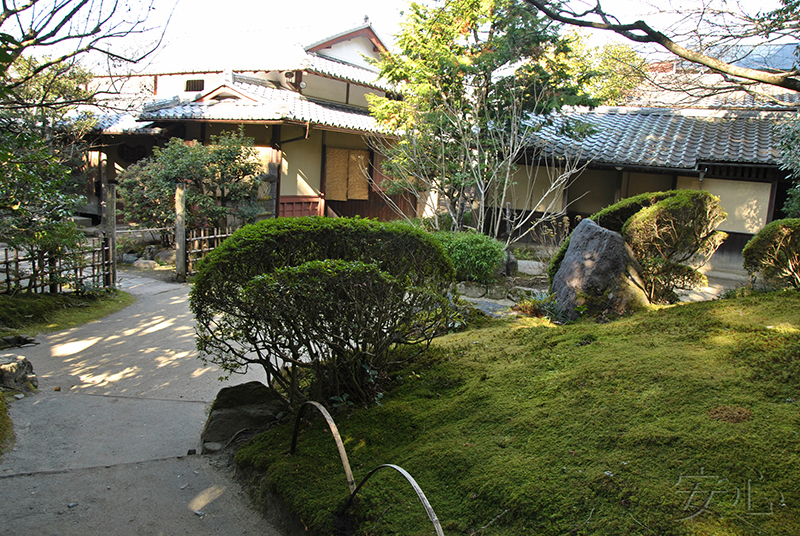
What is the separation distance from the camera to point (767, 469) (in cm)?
284

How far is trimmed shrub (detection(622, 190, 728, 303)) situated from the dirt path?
213 inches

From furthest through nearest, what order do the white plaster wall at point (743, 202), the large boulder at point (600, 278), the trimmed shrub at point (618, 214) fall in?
the white plaster wall at point (743, 202)
the trimmed shrub at point (618, 214)
the large boulder at point (600, 278)

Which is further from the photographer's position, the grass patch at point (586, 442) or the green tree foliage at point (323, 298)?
the green tree foliage at point (323, 298)

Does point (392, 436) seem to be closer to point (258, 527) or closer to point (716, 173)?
point (258, 527)

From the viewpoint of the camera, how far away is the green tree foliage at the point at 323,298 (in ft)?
13.2

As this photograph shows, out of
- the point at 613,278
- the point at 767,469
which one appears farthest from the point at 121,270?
the point at 767,469

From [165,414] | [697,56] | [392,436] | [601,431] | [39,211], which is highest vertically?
[697,56]

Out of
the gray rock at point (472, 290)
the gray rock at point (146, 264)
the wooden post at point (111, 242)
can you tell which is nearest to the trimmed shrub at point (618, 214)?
the gray rock at point (472, 290)

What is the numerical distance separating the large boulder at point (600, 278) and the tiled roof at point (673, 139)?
5643 mm

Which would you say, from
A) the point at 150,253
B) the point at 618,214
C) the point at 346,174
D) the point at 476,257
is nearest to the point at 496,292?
the point at 476,257

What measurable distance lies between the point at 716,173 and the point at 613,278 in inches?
360

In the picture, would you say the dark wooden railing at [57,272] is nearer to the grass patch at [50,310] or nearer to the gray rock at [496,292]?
the grass patch at [50,310]

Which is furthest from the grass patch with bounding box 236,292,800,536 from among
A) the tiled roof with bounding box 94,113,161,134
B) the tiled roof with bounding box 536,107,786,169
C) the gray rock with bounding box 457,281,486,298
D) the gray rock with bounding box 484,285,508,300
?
the tiled roof with bounding box 94,113,161,134

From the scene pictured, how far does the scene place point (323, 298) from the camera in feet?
13.2
